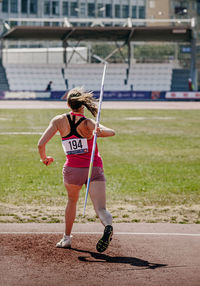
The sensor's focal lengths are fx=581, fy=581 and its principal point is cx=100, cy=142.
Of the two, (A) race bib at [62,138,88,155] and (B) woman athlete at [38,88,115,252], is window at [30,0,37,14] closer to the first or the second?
(B) woman athlete at [38,88,115,252]

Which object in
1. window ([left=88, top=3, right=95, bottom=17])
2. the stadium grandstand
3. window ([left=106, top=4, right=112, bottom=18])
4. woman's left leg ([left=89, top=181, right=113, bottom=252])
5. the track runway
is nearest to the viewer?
the track runway

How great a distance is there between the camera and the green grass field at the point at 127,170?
1135 centimetres

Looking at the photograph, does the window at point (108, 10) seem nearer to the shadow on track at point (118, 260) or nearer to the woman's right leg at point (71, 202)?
the woman's right leg at point (71, 202)

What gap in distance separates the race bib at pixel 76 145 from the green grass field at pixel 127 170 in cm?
307

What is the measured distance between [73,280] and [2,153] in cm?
1247

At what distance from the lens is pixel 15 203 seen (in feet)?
35.9

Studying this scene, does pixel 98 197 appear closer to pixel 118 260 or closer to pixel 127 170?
pixel 118 260

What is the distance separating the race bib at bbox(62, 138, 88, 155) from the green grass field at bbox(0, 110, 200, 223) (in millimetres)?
3067

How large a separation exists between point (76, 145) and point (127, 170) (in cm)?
807

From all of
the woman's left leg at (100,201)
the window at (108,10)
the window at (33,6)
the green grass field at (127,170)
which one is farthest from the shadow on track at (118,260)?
the window at (108,10)

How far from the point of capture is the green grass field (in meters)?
11.4

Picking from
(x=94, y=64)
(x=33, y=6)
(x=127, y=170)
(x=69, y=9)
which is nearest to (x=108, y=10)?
(x=69, y=9)

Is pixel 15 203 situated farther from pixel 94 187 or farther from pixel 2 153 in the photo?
pixel 2 153

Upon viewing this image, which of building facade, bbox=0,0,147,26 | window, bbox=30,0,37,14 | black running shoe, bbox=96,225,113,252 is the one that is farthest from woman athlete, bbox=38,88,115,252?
window, bbox=30,0,37,14
